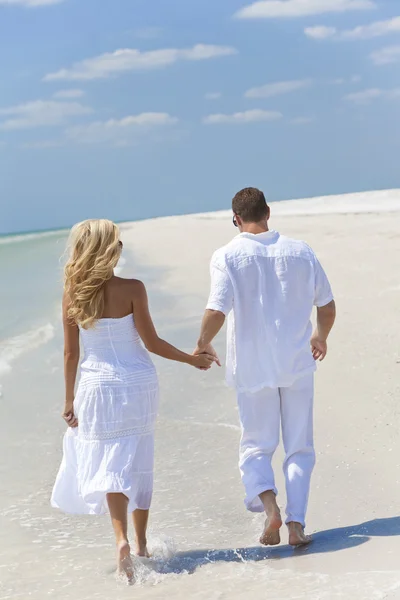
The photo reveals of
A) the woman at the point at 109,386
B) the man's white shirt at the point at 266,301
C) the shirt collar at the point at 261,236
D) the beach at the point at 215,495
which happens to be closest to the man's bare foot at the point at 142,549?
the beach at the point at 215,495

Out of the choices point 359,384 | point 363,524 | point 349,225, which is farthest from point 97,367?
point 349,225

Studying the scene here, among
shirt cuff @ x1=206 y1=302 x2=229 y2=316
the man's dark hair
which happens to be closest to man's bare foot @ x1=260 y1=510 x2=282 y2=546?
shirt cuff @ x1=206 y1=302 x2=229 y2=316

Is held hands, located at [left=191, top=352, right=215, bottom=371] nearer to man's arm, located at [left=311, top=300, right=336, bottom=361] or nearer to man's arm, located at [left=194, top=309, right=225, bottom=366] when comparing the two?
man's arm, located at [left=194, top=309, right=225, bottom=366]

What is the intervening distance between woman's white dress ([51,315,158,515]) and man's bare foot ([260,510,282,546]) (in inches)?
26.3

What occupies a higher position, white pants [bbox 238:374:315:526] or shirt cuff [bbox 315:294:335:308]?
shirt cuff [bbox 315:294:335:308]

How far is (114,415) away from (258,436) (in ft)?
2.80

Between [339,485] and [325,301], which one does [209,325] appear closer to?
[325,301]

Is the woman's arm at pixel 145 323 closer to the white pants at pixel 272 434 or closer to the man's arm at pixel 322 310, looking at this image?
the white pants at pixel 272 434

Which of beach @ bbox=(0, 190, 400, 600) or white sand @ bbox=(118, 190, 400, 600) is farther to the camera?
beach @ bbox=(0, 190, 400, 600)

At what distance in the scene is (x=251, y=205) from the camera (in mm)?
5160

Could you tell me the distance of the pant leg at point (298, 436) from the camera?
16.9ft

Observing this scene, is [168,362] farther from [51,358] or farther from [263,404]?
[263,404]

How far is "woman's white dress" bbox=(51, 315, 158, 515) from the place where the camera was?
4801 mm

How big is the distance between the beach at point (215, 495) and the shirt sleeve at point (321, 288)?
4.04 ft
